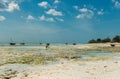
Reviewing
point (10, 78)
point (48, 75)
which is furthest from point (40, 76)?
point (10, 78)

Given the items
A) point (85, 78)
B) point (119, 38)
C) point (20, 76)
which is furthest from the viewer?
point (119, 38)

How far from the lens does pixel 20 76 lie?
16.1m

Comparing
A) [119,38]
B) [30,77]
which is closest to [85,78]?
[30,77]

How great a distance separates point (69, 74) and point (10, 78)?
12.9ft

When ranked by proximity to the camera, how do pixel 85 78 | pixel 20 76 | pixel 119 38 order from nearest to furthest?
1. pixel 85 78
2. pixel 20 76
3. pixel 119 38

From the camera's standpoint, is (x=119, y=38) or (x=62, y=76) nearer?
(x=62, y=76)

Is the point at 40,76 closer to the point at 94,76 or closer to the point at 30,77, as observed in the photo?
the point at 30,77

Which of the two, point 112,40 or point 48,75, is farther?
point 112,40

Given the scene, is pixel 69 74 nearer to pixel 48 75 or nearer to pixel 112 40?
pixel 48 75

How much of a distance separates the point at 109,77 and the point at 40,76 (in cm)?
446

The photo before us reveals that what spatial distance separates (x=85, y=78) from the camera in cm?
1513

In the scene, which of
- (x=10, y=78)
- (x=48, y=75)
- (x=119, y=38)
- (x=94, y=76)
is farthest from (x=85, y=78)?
(x=119, y=38)

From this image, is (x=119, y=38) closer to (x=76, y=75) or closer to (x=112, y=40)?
(x=112, y=40)

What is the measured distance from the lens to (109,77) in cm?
1536
